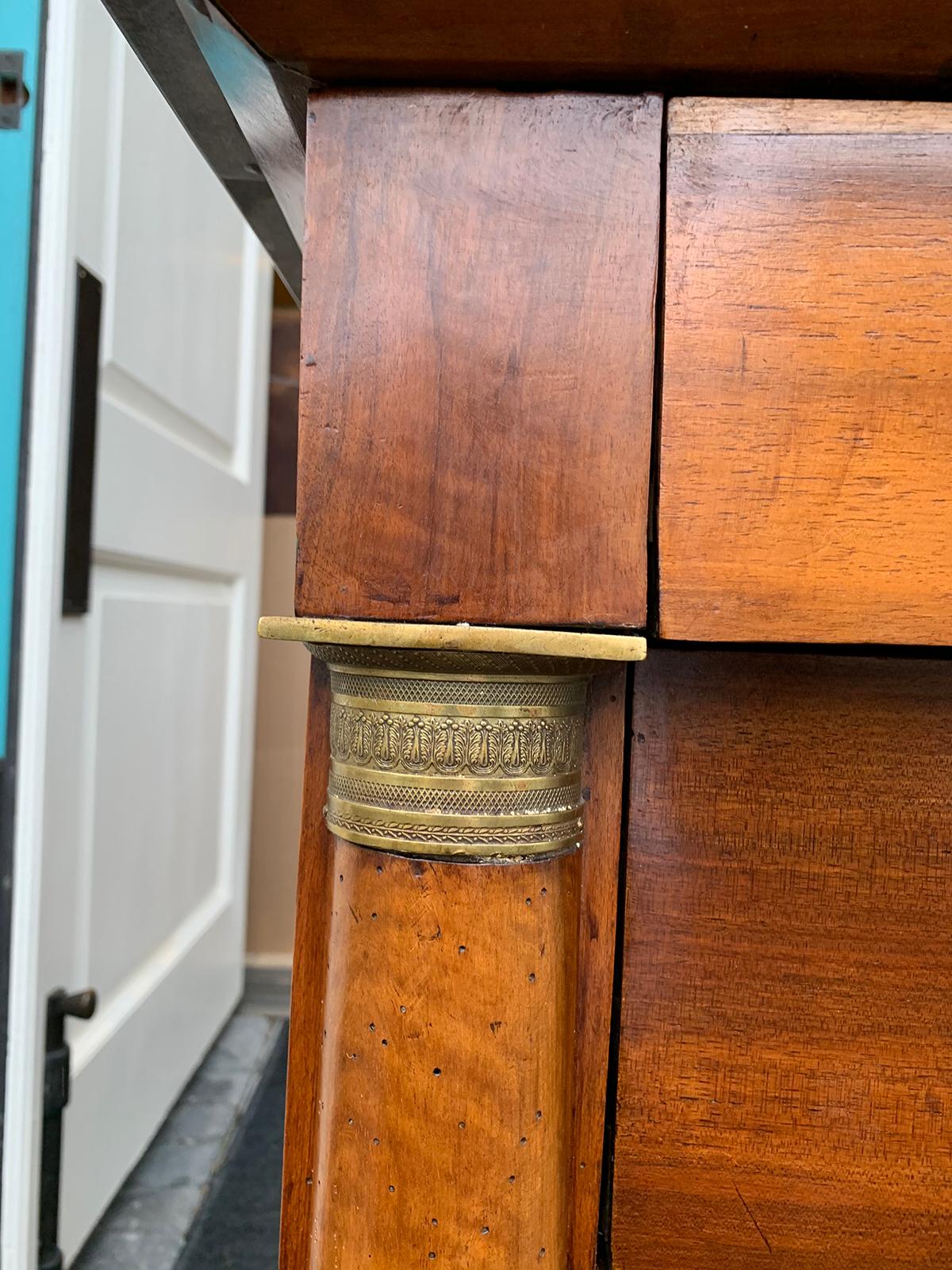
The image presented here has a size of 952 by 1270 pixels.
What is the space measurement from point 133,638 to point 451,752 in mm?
926

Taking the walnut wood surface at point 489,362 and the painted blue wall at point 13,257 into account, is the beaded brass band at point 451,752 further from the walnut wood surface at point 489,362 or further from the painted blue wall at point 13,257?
the painted blue wall at point 13,257

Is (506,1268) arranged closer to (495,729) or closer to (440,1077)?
(440,1077)

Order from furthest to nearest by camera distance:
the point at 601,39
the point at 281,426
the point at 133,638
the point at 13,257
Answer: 1. the point at 281,426
2. the point at 133,638
3. the point at 13,257
4. the point at 601,39

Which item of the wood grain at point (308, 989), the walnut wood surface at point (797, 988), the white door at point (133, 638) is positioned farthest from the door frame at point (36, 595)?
the walnut wood surface at point (797, 988)

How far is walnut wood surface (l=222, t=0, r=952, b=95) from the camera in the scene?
28 centimetres

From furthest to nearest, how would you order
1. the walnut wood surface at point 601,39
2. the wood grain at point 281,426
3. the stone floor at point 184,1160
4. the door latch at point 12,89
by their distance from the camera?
the wood grain at point 281,426, the stone floor at point 184,1160, the door latch at point 12,89, the walnut wood surface at point 601,39

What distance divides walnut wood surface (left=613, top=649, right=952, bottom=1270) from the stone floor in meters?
0.92

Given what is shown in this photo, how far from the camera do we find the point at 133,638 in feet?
3.71

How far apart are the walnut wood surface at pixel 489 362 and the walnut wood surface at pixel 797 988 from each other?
3.7 inches

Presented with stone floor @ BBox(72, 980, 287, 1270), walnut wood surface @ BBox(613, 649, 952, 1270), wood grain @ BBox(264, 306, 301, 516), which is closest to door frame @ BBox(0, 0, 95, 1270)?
stone floor @ BBox(72, 980, 287, 1270)

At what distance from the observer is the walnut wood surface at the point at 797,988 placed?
1.13ft

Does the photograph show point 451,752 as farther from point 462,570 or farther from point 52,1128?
point 52,1128

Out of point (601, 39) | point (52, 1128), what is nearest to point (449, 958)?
point (601, 39)

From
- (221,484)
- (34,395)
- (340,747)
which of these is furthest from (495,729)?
(221,484)
